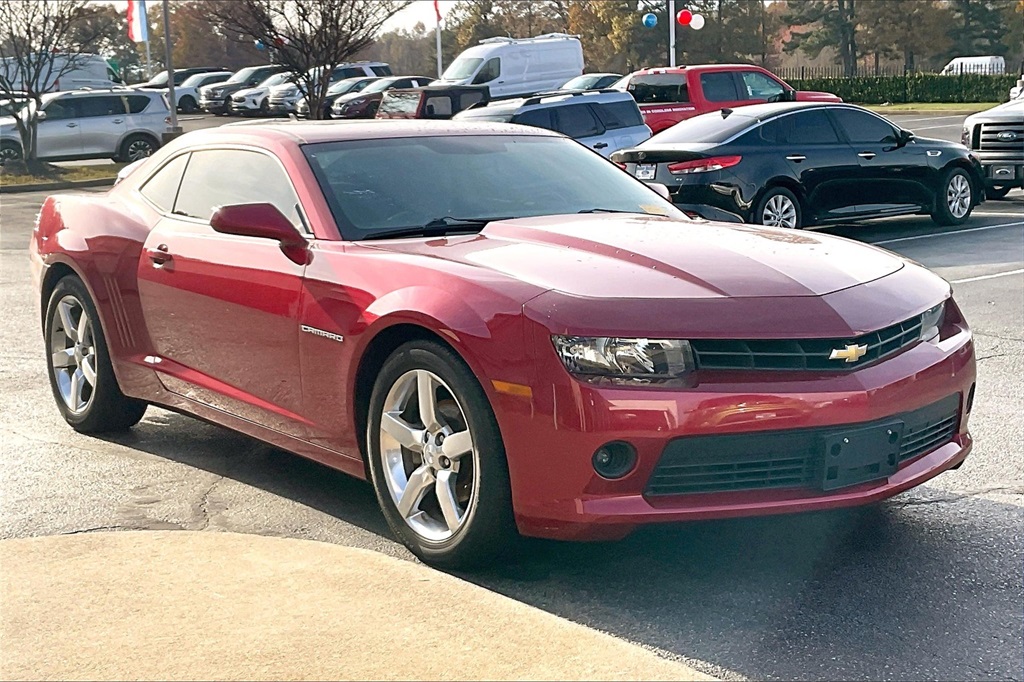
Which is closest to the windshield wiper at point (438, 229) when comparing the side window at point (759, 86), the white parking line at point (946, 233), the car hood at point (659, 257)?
the car hood at point (659, 257)

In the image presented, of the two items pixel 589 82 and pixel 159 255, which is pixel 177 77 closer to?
pixel 589 82

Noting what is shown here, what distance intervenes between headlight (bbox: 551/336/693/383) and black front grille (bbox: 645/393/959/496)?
0.21 metres

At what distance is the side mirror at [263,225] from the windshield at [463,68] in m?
29.6

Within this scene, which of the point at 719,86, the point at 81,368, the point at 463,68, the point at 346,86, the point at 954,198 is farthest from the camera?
the point at 346,86

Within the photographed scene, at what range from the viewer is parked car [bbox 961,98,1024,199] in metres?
17.6

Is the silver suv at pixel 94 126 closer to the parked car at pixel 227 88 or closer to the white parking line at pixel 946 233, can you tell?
the white parking line at pixel 946 233

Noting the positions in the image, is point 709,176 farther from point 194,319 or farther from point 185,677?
point 185,677

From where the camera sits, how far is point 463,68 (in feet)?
113

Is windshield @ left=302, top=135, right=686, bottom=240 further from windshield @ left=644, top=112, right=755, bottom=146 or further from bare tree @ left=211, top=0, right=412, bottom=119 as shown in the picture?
bare tree @ left=211, top=0, right=412, bottom=119

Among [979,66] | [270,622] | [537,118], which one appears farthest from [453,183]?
[979,66]

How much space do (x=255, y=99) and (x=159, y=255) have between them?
153 ft

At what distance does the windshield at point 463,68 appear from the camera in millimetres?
34062

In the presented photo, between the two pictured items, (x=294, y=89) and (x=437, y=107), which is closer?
(x=437, y=107)

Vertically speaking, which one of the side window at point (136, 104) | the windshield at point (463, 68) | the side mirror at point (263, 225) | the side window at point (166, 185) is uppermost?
the windshield at point (463, 68)
